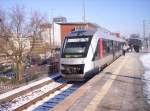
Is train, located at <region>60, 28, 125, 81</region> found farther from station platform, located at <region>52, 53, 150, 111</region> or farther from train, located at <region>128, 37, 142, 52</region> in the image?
train, located at <region>128, 37, 142, 52</region>

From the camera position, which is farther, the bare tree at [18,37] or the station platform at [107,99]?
the bare tree at [18,37]

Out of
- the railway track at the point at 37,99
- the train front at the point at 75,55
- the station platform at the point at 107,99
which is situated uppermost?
the train front at the point at 75,55

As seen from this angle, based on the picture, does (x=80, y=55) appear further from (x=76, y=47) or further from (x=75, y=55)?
(x=76, y=47)

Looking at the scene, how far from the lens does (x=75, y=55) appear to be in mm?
14719

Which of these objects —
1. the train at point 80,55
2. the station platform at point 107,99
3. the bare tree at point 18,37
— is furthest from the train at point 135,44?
the station platform at point 107,99

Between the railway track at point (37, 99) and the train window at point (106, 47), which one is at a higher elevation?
the train window at point (106, 47)

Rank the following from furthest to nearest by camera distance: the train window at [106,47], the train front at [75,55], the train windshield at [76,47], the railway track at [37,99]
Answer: the train window at [106,47]
the train windshield at [76,47]
the train front at [75,55]
the railway track at [37,99]

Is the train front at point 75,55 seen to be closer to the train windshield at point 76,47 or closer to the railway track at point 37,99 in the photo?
the train windshield at point 76,47

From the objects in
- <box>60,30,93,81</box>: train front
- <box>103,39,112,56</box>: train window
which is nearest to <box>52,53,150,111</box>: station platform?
<box>60,30,93,81</box>: train front

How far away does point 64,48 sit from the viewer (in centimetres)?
1547

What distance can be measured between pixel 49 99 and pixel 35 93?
4.27ft

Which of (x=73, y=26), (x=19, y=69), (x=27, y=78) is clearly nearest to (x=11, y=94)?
(x=27, y=78)

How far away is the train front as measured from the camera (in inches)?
564

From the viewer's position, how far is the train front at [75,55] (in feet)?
47.0
